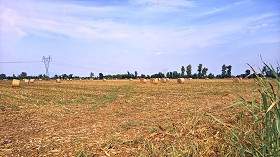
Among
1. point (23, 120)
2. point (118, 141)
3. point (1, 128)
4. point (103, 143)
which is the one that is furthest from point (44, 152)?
point (23, 120)

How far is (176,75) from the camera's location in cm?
12850

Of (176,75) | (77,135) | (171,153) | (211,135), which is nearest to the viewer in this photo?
(171,153)

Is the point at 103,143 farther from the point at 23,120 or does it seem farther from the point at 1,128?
the point at 23,120

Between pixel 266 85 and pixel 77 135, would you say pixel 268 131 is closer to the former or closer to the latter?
pixel 266 85

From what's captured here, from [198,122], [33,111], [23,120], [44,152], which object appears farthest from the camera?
[33,111]

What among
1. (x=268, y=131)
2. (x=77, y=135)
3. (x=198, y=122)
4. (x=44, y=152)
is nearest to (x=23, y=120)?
(x=77, y=135)

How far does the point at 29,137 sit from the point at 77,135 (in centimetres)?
137

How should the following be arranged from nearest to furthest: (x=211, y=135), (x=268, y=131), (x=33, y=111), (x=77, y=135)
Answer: (x=268, y=131) < (x=211, y=135) < (x=77, y=135) < (x=33, y=111)

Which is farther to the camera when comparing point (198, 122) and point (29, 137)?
point (29, 137)

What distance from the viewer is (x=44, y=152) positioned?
5.12m

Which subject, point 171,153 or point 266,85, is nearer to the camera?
point 266,85

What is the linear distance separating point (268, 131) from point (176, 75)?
4981 inches

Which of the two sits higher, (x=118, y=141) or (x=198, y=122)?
(x=198, y=122)

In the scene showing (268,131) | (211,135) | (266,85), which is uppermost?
(266,85)
